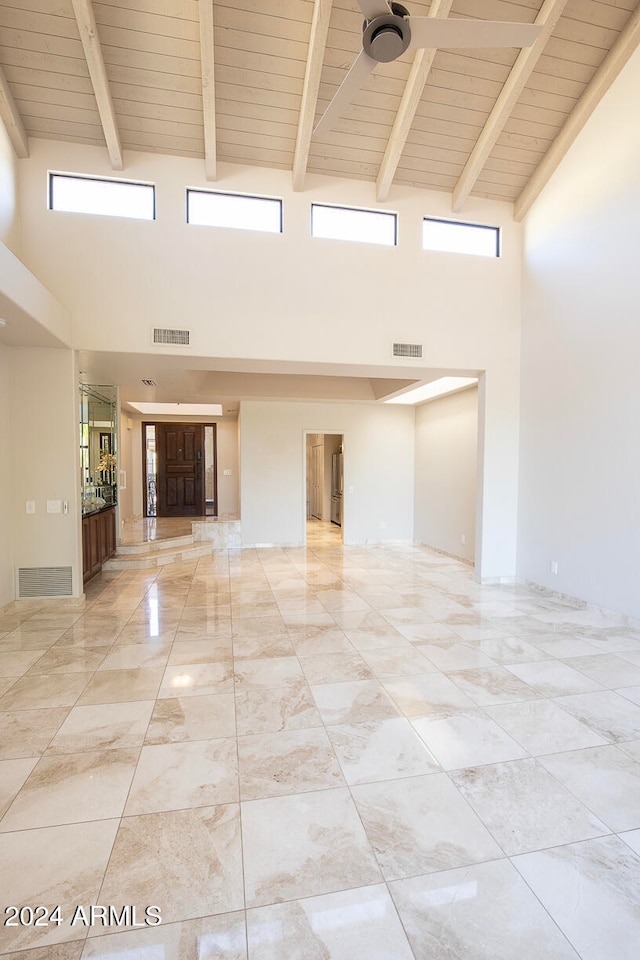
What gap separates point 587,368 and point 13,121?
250 inches

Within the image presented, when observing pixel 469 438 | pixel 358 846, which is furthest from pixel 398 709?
pixel 469 438

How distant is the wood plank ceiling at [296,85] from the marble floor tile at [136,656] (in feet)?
16.3

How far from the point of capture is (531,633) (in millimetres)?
4094

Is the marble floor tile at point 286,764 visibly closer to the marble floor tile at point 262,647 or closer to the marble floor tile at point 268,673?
the marble floor tile at point 268,673

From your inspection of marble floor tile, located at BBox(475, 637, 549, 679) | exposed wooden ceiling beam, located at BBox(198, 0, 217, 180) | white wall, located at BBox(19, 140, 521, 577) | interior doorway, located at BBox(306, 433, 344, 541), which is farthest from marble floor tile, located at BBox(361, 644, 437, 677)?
interior doorway, located at BBox(306, 433, 344, 541)

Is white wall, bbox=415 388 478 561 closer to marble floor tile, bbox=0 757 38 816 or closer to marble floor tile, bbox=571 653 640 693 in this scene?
marble floor tile, bbox=571 653 640 693

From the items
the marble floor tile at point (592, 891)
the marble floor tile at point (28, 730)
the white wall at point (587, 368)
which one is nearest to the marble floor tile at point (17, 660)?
the marble floor tile at point (28, 730)

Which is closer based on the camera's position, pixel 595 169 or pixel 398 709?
pixel 398 709

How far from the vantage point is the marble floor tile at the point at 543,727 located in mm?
2402

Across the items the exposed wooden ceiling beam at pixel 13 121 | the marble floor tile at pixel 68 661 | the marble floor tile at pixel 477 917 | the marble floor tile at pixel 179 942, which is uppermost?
the exposed wooden ceiling beam at pixel 13 121

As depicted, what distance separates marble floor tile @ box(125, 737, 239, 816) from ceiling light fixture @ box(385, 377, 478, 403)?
17.6ft

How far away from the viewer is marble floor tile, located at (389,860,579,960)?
136 centimetres

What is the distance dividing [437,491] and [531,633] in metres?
4.26

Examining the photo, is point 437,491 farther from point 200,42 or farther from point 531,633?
point 200,42
